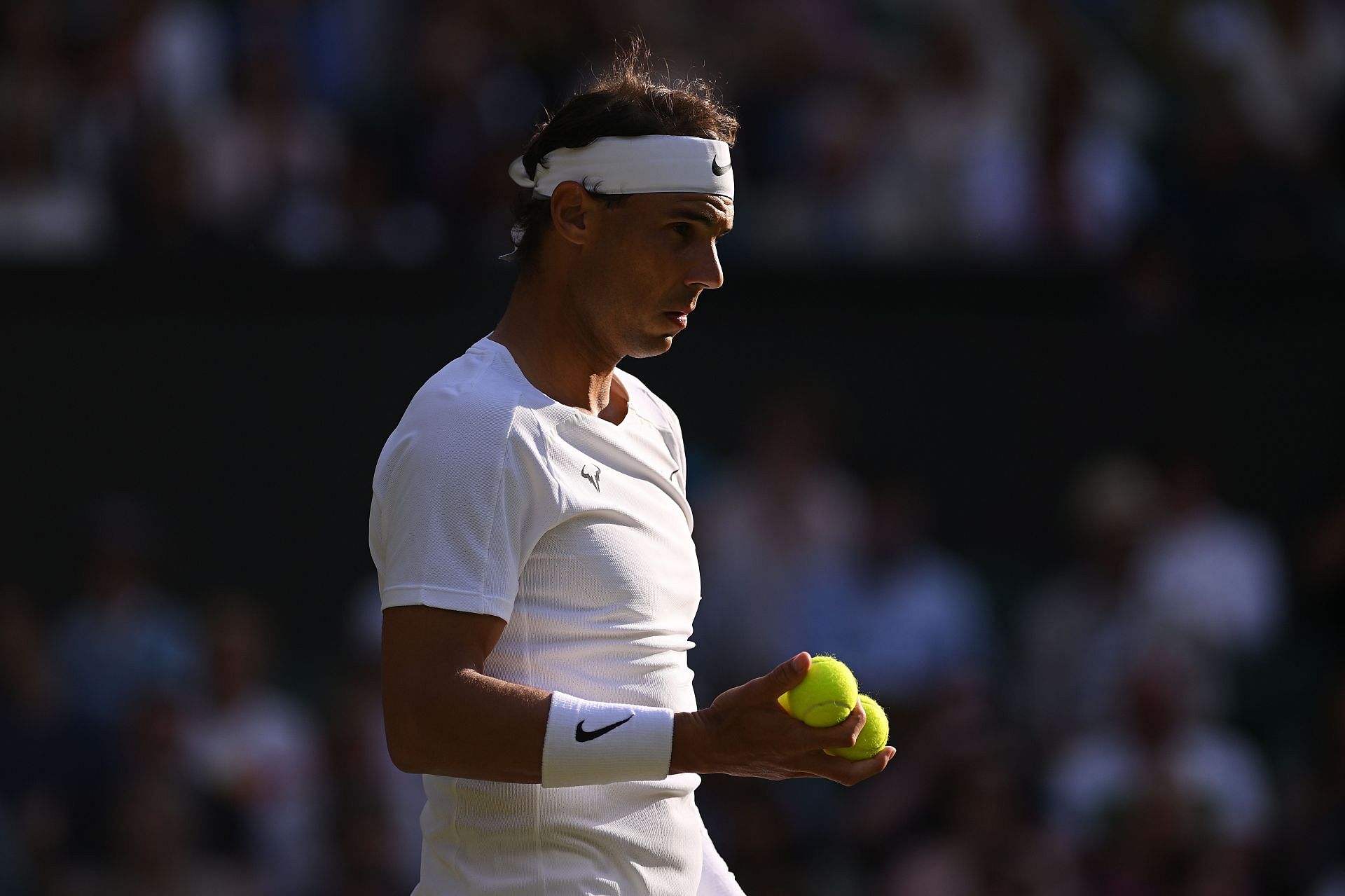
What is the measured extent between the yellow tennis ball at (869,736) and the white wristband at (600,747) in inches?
9.6

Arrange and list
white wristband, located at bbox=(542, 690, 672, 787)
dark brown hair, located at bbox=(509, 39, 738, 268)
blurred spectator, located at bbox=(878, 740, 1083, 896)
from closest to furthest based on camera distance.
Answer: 1. white wristband, located at bbox=(542, 690, 672, 787)
2. dark brown hair, located at bbox=(509, 39, 738, 268)
3. blurred spectator, located at bbox=(878, 740, 1083, 896)

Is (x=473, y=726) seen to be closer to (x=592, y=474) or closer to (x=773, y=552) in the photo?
(x=592, y=474)

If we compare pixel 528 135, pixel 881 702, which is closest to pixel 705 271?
pixel 881 702

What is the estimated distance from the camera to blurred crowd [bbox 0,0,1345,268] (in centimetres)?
832

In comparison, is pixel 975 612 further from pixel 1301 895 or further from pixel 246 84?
pixel 246 84

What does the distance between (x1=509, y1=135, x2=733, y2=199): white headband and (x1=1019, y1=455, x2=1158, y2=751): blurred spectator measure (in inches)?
183

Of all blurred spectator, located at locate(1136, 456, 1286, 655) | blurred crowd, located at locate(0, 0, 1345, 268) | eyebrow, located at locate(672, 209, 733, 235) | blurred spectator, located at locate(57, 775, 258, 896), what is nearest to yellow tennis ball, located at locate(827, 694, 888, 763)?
eyebrow, located at locate(672, 209, 733, 235)

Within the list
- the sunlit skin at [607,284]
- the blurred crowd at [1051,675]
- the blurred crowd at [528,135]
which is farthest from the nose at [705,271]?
the blurred crowd at [528,135]

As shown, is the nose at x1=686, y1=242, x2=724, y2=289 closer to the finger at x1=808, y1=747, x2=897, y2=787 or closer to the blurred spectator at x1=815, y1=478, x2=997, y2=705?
the finger at x1=808, y1=747, x2=897, y2=787

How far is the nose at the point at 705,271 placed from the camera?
2.96 metres

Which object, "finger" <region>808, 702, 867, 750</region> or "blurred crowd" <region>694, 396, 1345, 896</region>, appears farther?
"blurred crowd" <region>694, 396, 1345, 896</region>

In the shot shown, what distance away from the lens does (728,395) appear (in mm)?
8359

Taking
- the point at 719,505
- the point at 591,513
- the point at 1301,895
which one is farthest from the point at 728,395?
the point at 591,513

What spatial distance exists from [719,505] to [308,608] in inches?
72.8
